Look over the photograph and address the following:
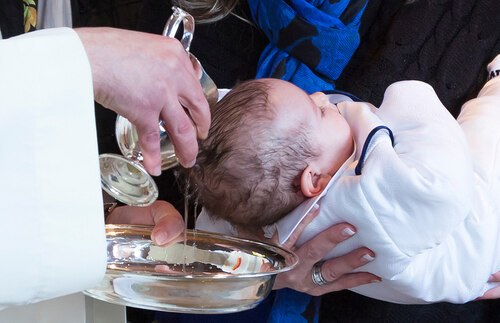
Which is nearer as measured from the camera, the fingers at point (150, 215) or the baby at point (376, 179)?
the baby at point (376, 179)

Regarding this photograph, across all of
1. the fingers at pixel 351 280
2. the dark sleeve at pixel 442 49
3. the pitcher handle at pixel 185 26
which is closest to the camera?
the pitcher handle at pixel 185 26

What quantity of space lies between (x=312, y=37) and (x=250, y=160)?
1.40ft

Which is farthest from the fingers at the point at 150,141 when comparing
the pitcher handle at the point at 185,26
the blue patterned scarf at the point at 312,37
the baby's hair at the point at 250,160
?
the blue patterned scarf at the point at 312,37

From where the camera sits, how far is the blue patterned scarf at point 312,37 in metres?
1.55

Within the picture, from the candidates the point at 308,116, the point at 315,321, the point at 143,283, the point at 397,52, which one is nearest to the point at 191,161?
the point at 143,283

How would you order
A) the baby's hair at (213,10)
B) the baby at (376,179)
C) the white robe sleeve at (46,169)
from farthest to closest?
the baby's hair at (213,10) < the baby at (376,179) < the white robe sleeve at (46,169)

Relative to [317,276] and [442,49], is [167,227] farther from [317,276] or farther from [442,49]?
[442,49]

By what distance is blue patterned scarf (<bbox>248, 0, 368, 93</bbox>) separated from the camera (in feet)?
5.10

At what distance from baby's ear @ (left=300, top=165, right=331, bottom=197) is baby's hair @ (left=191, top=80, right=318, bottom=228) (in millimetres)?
13

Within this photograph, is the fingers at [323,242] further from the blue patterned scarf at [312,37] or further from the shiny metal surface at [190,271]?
the blue patterned scarf at [312,37]

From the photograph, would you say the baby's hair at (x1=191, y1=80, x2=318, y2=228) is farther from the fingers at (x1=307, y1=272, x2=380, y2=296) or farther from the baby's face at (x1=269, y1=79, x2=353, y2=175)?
the fingers at (x1=307, y1=272, x2=380, y2=296)

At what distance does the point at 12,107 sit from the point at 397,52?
2.95ft

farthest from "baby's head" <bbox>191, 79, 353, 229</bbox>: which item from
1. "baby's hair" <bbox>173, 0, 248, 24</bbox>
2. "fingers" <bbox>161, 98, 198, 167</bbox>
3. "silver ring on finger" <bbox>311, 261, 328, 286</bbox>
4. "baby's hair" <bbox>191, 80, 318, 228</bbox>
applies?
"baby's hair" <bbox>173, 0, 248, 24</bbox>

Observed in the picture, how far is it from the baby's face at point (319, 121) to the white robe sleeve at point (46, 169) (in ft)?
1.46
